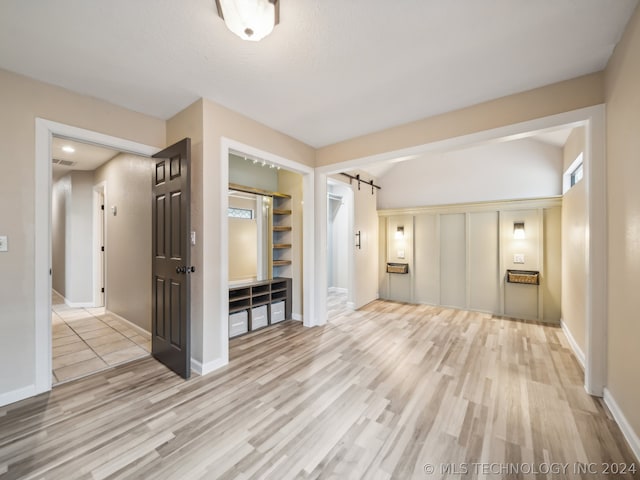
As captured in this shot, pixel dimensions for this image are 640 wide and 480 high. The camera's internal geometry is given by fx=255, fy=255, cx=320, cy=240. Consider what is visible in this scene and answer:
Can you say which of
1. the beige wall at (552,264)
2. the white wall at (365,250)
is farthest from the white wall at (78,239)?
the beige wall at (552,264)

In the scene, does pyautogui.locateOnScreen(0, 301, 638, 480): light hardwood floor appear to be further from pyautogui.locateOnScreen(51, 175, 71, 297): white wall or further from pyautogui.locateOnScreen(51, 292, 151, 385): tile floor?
pyautogui.locateOnScreen(51, 175, 71, 297): white wall

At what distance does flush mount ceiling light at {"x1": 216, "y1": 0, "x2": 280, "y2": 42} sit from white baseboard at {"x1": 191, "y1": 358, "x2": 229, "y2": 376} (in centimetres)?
268

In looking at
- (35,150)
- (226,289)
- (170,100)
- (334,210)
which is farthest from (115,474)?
(334,210)

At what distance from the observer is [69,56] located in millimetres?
1910

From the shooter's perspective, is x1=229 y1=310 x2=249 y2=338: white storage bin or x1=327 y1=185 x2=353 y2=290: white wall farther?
x1=327 y1=185 x2=353 y2=290: white wall

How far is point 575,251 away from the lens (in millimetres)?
3070

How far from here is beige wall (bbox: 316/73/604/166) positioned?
7.11 ft

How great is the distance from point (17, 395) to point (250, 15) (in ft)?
10.7

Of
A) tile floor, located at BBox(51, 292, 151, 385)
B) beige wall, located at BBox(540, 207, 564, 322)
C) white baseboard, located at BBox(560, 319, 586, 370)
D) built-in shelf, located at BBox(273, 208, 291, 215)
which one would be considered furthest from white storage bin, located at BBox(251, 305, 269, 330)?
beige wall, located at BBox(540, 207, 564, 322)

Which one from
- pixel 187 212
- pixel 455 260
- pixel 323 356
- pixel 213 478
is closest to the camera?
pixel 213 478

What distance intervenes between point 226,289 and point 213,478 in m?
1.54

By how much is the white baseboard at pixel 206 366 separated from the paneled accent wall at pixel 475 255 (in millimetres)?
3881

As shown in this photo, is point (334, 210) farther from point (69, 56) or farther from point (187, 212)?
point (69, 56)

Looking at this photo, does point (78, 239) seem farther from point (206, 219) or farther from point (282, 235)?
point (206, 219)
